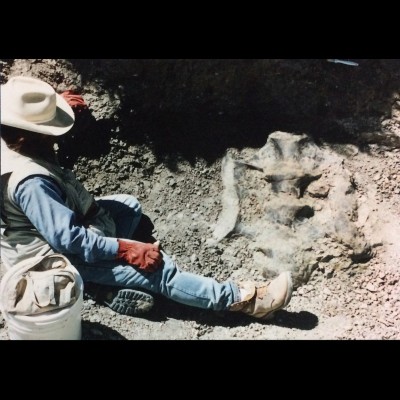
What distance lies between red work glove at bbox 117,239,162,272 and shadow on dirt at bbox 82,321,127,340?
0.44 metres

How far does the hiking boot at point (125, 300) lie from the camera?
302 centimetres

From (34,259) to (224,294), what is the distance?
108cm

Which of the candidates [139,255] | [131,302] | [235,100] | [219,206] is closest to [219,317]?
[131,302]

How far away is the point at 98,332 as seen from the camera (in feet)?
9.80

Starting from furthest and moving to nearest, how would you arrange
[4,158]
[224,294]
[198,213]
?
[198,213] < [224,294] < [4,158]

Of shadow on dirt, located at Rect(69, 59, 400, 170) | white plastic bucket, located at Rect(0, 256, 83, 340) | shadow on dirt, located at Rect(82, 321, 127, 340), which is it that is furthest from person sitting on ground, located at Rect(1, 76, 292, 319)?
shadow on dirt, located at Rect(69, 59, 400, 170)

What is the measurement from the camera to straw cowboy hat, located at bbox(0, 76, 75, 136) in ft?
8.58

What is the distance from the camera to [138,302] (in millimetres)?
3021

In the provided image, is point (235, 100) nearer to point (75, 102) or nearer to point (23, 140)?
point (75, 102)

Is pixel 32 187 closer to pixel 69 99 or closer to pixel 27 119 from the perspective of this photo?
pixel 27 119

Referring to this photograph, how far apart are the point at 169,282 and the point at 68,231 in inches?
26.4

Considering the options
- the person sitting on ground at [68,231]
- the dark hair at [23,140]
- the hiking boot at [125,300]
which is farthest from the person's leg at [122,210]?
the dark hair at [23,140]

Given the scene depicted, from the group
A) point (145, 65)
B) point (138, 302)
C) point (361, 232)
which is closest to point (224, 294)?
point (138, 302)

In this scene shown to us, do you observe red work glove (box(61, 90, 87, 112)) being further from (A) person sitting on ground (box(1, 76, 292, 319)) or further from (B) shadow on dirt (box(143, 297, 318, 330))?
(B) shadow on dirt (box(143, 297, 318, 330))
